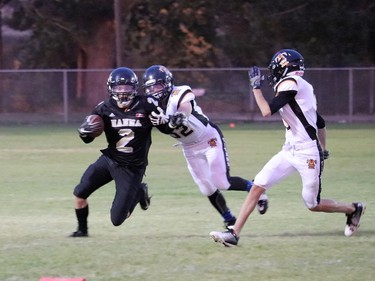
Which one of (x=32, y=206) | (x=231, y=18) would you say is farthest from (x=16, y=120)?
(x=32, y=206)

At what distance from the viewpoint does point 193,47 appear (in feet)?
117

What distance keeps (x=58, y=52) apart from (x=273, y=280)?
3020cm

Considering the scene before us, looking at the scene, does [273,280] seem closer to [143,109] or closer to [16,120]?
[143,109]

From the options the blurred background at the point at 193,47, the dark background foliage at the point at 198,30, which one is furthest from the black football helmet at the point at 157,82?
the dark background foliage at the point at 198,30

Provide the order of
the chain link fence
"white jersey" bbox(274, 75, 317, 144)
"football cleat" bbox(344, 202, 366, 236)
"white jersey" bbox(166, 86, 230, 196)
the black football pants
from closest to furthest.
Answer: "white jersey" bbox(274, 75, 317, 144), the black football pants, "football cleat" bbox(344, 202, 366, 236), "white jersey" bbox(166, 86, 230, 196), the chain link fence

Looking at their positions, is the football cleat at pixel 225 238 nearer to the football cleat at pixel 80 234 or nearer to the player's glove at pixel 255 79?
the player's glove at pixel 255 79

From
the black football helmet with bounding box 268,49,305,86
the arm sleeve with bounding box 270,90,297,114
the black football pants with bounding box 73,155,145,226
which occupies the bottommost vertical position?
the black football pants with bounding box 73,155,145,226

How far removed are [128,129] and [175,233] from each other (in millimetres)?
1229

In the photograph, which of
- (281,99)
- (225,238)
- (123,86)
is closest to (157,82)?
(123,86)

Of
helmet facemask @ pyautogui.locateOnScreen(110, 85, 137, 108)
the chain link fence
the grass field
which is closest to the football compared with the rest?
helmet facemask @ pyautogui.locateOnScreen(110, 85, 137, 108)

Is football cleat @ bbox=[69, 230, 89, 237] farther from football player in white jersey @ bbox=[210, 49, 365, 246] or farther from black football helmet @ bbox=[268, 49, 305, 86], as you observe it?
black football helmet @ bbox=[268, 49, 305, 86]

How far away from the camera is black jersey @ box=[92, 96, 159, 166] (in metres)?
8.96

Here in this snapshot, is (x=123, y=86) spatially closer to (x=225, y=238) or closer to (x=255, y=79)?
→ (x=255, y=79)

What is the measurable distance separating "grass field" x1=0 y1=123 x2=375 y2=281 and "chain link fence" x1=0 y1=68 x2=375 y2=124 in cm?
1319
